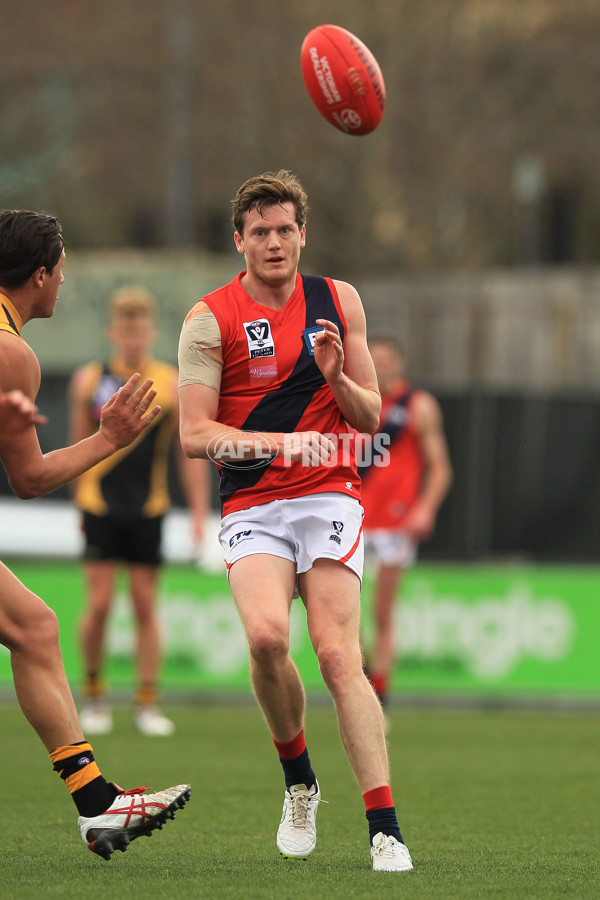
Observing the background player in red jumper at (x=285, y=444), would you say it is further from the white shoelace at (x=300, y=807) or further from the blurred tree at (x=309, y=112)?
the blurred tree at (x=309, y=112)

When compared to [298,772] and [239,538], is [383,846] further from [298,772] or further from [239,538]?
[239,538]

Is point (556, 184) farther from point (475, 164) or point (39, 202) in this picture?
point (39, 202)

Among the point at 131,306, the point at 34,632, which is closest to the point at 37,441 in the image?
the point at 34,632

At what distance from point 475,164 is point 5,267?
2043 centimetres

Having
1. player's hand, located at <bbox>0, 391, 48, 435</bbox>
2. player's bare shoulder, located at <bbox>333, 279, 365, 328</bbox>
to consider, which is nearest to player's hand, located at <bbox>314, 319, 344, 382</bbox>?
player's bare shoulder, located at <bbox>333, 279, 365, 328</bbox>

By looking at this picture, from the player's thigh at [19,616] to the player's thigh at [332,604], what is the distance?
95 centimetres

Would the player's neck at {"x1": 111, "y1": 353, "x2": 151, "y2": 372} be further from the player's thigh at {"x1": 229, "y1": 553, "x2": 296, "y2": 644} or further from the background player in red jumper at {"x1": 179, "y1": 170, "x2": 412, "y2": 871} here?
the player's thigh at {"x1": 229, "y1": 553, "x2": 296, "y2": 644}

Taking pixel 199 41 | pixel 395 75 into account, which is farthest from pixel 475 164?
pixel 199 41

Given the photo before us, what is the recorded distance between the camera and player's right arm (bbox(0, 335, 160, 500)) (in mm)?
4750

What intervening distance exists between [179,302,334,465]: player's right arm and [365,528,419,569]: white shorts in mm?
4924

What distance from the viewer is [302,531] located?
17.3 feet

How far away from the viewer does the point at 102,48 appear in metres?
25.9

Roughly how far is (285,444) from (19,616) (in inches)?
43.9

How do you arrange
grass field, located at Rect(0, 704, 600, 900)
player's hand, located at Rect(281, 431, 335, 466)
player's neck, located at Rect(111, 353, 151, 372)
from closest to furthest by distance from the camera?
grass field, located at Rect(0, 704, 600, 900)
player's hand, located at Rect(281, 431, 335, 466)
player's neck, located at Rect(111, 353, 151, 372)
